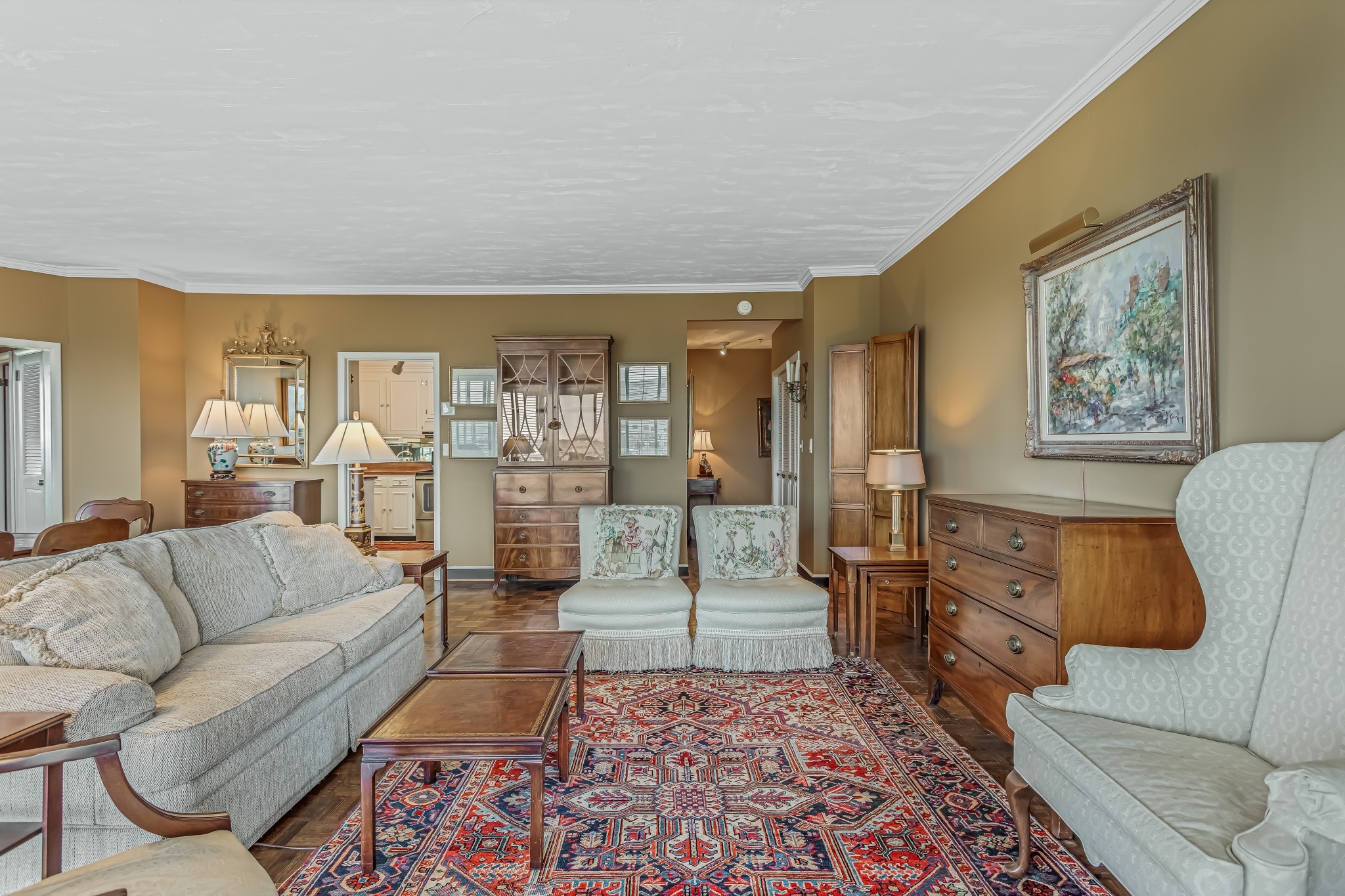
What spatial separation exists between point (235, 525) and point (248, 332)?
382cm

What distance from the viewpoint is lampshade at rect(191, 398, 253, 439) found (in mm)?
5711

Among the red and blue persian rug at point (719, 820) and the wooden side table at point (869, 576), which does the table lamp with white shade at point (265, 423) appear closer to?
the red and blue persian rug at point (719, 820)

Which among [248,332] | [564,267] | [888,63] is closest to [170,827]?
[888,63]

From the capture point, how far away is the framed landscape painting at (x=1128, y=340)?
218cm

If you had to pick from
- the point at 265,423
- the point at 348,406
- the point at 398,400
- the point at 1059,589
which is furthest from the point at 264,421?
the point at 1059,589

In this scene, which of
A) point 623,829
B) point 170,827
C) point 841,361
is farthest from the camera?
point 841,361

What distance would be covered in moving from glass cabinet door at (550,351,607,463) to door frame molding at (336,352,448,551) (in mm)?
1223

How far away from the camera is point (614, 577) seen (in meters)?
4.09

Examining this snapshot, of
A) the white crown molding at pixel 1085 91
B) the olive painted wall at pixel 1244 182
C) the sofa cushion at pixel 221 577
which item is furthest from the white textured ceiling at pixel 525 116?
the sofa cushion at pixel 221 577

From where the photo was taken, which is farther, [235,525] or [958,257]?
[958,257]

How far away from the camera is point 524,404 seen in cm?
601

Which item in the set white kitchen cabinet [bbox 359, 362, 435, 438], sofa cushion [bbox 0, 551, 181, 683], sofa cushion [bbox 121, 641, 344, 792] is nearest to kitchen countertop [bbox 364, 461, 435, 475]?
white kitchen cabinet [bbox 359, 362, 435, 438]

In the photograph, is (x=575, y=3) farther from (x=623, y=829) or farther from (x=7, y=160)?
(x=7, y=160)

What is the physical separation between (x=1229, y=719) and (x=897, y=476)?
2.39 m
